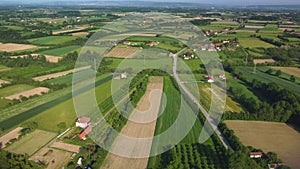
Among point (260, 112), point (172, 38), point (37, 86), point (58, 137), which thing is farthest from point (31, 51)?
point (260, 112)

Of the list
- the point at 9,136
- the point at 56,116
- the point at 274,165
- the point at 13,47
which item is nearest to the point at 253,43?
the point at 13,47

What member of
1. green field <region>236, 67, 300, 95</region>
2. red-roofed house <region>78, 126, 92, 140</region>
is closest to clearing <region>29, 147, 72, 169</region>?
red-roofed house <region>78, 126, 92, 140</region>

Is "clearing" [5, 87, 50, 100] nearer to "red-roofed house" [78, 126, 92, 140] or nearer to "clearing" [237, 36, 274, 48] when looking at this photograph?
"red-roofed house" [78, 126, 92, 140]

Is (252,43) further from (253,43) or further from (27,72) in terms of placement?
(27,72)

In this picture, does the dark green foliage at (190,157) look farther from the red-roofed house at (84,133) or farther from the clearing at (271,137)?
the red-roofed house at (84,133)

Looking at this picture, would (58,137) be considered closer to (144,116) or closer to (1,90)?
(144,116)

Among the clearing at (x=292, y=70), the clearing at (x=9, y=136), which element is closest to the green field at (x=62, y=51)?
the clearing at (x=9, y=136)

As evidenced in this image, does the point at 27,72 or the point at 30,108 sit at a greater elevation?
the point at 27,72
